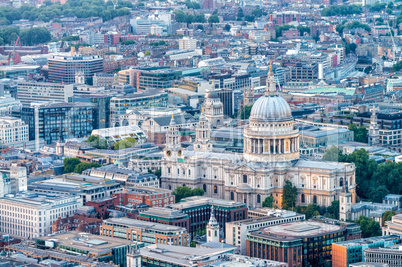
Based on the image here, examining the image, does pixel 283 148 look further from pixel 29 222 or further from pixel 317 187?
pixel 29 222

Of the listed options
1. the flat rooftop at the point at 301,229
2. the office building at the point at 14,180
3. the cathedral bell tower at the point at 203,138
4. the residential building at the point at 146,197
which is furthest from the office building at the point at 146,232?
→ the cathedral bell tower at the point at 203,138

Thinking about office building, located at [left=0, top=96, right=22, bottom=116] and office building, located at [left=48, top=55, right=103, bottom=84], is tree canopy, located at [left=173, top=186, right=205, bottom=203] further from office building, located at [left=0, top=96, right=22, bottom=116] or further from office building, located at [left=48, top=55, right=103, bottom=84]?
office building, located at [left=48, top=55, right=103, bottom=84]

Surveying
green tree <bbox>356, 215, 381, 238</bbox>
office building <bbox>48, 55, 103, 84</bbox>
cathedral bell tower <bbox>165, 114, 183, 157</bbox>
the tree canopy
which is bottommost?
green tree <bbox>356, 215, 381, 238</bbox>

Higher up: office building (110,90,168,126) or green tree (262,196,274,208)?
office building (110,90,168,126)

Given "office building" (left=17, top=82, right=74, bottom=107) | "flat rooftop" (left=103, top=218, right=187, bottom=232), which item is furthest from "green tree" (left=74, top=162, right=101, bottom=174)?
"office building" (left=17, top=82, right=74, bottom=107)

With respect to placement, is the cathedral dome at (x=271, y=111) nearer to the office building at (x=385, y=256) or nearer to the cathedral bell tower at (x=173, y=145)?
the cathedral bell tower at (x=173, y=145)

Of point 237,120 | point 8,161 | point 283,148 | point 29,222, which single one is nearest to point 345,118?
point 237,120
